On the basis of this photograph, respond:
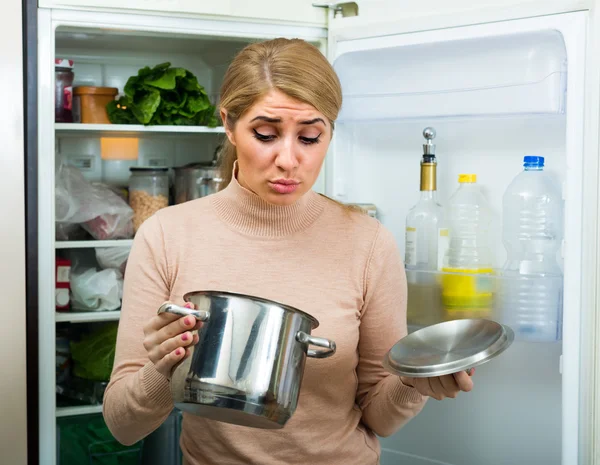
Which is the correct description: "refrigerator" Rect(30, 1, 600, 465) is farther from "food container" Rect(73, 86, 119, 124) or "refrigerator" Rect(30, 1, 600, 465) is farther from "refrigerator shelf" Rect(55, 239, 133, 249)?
"food container" Rect(73, 86, 119, 124)

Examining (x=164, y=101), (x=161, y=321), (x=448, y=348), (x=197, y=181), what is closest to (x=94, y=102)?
(x=164, y=101)

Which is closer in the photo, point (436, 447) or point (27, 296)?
point (27, 296)

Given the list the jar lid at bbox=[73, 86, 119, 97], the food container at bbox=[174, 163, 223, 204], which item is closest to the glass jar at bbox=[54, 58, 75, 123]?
the jar lid at bbox=[73, 86, 119, 97]

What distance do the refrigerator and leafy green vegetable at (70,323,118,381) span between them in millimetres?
130

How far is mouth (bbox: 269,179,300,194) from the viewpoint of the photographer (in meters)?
1.14

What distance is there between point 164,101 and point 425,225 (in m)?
0.78

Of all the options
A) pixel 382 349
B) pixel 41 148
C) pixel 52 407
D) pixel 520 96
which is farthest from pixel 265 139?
pixel 52 407

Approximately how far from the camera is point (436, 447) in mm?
1829

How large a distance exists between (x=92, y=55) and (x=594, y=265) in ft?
5.16

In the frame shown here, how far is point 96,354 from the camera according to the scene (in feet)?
6.83

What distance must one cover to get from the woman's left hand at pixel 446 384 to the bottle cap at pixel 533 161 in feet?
2.15

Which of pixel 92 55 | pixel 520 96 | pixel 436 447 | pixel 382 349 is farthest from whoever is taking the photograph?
pixel 92 55

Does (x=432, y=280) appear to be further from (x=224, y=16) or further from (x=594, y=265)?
(x=224, y=16)

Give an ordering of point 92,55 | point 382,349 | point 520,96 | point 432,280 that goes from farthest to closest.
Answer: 1. point 92,55
2. point 432,280
3. point 520,96
4. point 382,349
